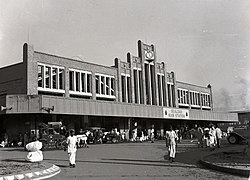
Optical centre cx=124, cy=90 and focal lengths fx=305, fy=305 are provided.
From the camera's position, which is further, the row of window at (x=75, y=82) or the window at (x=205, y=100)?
the window at (x=205, y=100)

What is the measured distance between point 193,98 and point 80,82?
2663cm

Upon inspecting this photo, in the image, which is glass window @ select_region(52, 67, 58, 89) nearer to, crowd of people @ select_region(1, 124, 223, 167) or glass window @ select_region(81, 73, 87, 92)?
glass window @ select_region(81, 73, 87, 92)

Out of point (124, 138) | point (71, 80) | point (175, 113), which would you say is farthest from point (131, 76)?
point (71, 80)

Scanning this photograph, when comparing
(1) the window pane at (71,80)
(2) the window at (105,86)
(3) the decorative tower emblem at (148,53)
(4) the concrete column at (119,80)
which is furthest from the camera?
(3) the decorative tower emblem at (148,53)

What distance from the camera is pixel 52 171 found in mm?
10406

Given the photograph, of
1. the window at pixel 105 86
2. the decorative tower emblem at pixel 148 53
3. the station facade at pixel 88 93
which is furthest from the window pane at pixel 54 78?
the decorative tower emblem at pixel 148 53

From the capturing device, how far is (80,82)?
3506 centimetres

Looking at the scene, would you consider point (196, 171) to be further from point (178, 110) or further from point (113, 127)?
point (178, 110)

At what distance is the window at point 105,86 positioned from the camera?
37341mm

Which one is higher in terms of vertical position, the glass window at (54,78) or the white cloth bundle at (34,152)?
the glass window at (54,78)

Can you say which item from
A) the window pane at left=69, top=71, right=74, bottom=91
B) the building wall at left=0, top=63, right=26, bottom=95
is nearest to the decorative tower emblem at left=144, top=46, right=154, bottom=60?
the window pane at left=69, top=71, right=74, bottom=91

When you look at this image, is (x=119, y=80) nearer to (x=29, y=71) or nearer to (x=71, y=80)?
(x=71, y=80)

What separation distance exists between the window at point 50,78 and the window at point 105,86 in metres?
5.24

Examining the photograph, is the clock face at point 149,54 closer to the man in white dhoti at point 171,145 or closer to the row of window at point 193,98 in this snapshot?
the row of window at point 193,98
